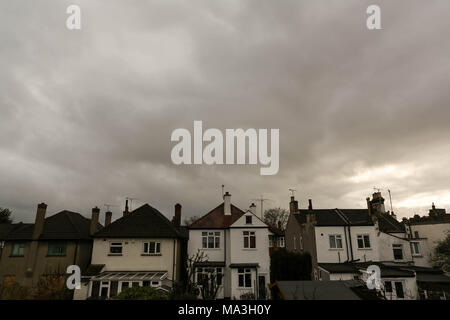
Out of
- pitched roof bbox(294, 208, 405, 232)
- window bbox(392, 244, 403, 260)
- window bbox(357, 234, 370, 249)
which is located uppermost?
pitched roof bbox(294, 208, 405, 232)

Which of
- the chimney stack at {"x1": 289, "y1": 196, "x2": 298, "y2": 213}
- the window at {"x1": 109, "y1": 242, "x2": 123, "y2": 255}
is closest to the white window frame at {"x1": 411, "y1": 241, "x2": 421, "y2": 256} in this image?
the chimney stack at {"x1": 289, "y1": 196, "x2": 298, "y2": 213}

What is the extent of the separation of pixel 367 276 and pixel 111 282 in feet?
78.9

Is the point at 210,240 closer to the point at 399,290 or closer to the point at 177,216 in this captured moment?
the point at 177,216

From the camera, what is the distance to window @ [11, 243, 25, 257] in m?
26.8

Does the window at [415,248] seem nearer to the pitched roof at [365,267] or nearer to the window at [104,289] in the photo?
the pitched roof at [365,267]

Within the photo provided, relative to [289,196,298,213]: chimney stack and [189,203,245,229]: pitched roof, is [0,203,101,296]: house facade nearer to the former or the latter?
[189,203,245,229]: pitched roof

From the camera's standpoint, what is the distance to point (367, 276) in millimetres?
25359

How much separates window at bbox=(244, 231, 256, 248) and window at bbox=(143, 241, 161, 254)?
30.5ft

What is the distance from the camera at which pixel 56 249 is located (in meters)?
27.4

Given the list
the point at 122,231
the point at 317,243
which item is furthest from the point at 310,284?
the point at 122,231

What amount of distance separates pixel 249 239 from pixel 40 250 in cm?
2153

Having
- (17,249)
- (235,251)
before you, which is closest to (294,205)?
(235,251)

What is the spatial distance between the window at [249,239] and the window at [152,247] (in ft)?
30.5
